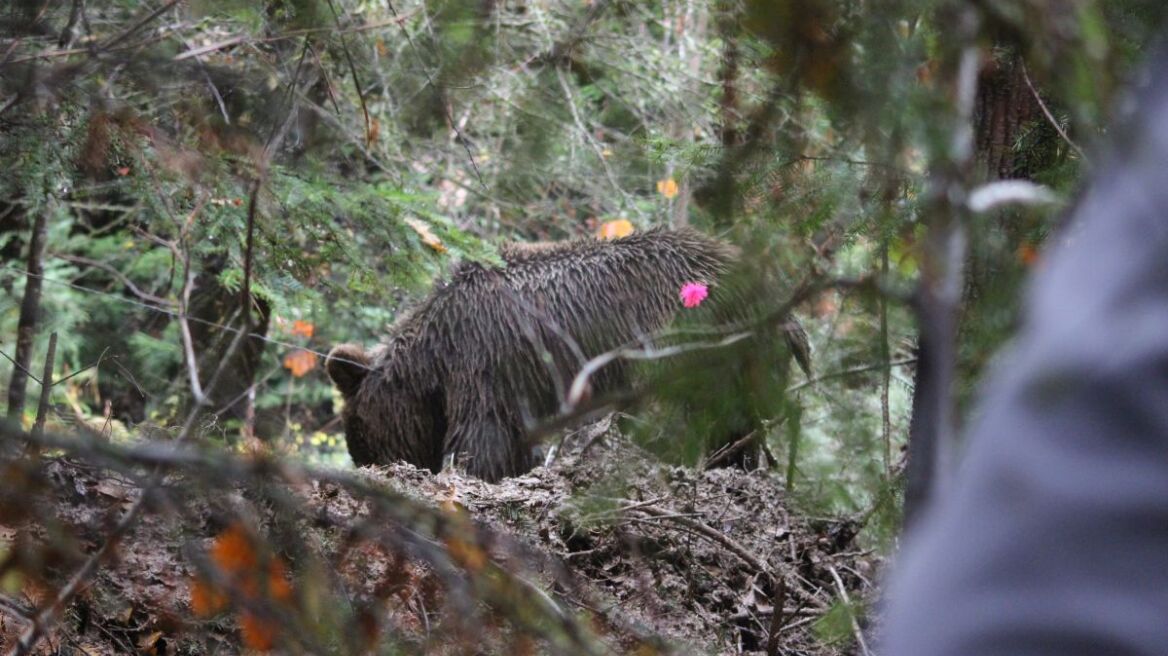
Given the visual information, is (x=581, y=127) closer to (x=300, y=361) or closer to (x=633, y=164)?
(x=633, y=164)

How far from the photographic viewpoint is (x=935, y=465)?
3.21ft

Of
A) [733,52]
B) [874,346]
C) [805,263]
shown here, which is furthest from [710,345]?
[733,52]

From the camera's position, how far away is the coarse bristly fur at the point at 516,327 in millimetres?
7836

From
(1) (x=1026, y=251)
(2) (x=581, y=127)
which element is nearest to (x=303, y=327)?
(2) (x=581, y=127)

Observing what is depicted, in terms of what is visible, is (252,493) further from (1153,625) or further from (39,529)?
(1153,625)

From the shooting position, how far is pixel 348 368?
845cm

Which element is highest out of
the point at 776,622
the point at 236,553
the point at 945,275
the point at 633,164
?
the point at 945,275

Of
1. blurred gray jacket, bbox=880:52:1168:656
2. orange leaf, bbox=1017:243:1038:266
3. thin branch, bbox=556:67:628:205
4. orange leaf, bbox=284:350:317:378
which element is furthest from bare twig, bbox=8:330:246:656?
orange leaf, bbox=284:350:317:378

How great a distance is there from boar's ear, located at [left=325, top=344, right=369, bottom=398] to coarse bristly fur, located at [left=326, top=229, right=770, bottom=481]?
0.02 m

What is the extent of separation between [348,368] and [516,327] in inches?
57.4

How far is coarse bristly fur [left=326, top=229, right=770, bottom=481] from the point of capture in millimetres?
7836

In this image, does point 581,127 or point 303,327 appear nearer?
point 581,127

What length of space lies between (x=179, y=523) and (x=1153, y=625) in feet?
10.0

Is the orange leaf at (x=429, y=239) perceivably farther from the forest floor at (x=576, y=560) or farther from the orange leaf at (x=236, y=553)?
the orange leaf at (x=236, y=553)
